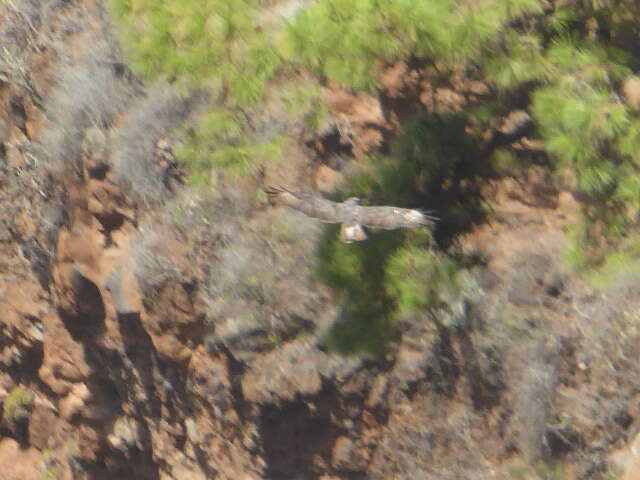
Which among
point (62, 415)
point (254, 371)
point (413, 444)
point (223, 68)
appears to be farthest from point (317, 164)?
point (62, 415)

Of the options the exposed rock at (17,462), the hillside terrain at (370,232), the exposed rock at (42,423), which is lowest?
the exposed rock at (17,462)

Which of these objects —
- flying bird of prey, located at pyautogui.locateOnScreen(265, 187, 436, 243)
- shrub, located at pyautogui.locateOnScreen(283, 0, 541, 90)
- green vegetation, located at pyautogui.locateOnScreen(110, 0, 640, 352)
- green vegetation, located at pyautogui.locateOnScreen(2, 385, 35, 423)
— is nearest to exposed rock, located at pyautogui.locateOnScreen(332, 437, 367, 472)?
green vegetation, located at pyautogui.locateOnScreen(110, 0, 640, 352)

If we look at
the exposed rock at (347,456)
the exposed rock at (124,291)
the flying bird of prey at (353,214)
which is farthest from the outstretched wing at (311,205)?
the exposed rock at (347,456)

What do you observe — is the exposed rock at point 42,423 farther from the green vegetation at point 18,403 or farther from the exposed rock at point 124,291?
the exposed rock at point 124,291

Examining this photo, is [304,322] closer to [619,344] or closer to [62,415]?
[619,344]

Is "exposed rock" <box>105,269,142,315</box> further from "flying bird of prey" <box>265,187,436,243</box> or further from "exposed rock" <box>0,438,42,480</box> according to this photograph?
"exposed rock" <box>0,438,42,480</box>
